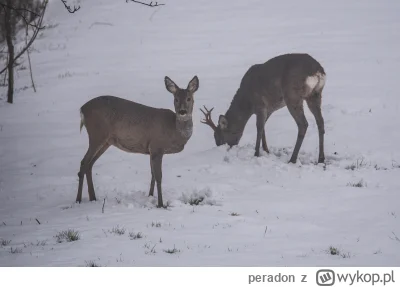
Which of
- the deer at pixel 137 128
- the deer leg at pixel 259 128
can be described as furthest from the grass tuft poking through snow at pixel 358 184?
→ the deer at pixel 137 128

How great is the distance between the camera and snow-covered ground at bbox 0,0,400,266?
5.79 metres

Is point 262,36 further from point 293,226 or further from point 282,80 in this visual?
point 293,226

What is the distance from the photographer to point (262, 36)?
23.8 metres

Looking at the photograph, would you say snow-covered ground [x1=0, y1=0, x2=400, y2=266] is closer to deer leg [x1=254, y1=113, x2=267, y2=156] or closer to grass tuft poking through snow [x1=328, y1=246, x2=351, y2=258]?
grass tuft poking through snow [x1=328, y1=246, x2=351, y2=258]

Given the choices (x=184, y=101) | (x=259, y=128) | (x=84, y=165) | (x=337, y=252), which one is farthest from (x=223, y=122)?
(x=337, y=252)

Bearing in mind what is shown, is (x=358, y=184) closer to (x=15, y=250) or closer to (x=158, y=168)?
(x=158, y=168)

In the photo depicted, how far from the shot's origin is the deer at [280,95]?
9.81m

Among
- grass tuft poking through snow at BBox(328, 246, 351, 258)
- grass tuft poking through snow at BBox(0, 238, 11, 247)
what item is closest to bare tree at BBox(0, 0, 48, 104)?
grass tuft poking through snow at BBox(0, 238, 11, 247)

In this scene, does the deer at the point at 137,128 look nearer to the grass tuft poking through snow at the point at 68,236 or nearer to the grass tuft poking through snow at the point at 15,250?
the grass tuft poking through snow at the point at 68,236
